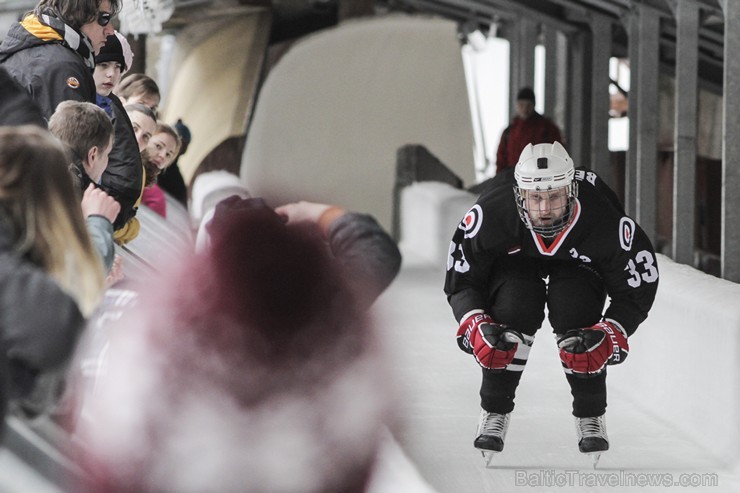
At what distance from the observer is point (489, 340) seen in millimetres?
3285

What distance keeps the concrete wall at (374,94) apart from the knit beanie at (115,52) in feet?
39.4

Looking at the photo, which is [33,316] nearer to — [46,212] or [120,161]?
[46,212]

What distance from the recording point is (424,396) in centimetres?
466

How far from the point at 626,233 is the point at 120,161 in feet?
4.17

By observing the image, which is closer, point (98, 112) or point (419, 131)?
point (98, 112)

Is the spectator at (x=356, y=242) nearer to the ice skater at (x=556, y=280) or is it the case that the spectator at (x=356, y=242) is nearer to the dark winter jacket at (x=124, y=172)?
the dark winter jacket at (x=124, y=172)

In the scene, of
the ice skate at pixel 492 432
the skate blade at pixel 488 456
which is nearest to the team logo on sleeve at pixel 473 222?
the ice skate at pixel 492 432

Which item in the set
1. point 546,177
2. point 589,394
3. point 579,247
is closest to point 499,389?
point 589,394

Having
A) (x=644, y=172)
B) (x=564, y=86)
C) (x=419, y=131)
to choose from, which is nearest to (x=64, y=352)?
(x=644, y=172)

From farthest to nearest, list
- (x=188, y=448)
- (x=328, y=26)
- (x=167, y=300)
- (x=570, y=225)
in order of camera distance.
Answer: (x=328, y=26)
(x=570, y=225)
(x=188, y=448)
(x=167, y=300)

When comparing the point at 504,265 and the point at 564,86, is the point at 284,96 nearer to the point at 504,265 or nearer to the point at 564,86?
the point at 564,86

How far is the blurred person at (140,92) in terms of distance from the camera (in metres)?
3.96

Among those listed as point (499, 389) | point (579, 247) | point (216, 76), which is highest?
point (579, 247)

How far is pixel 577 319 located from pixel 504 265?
0.79 feet
